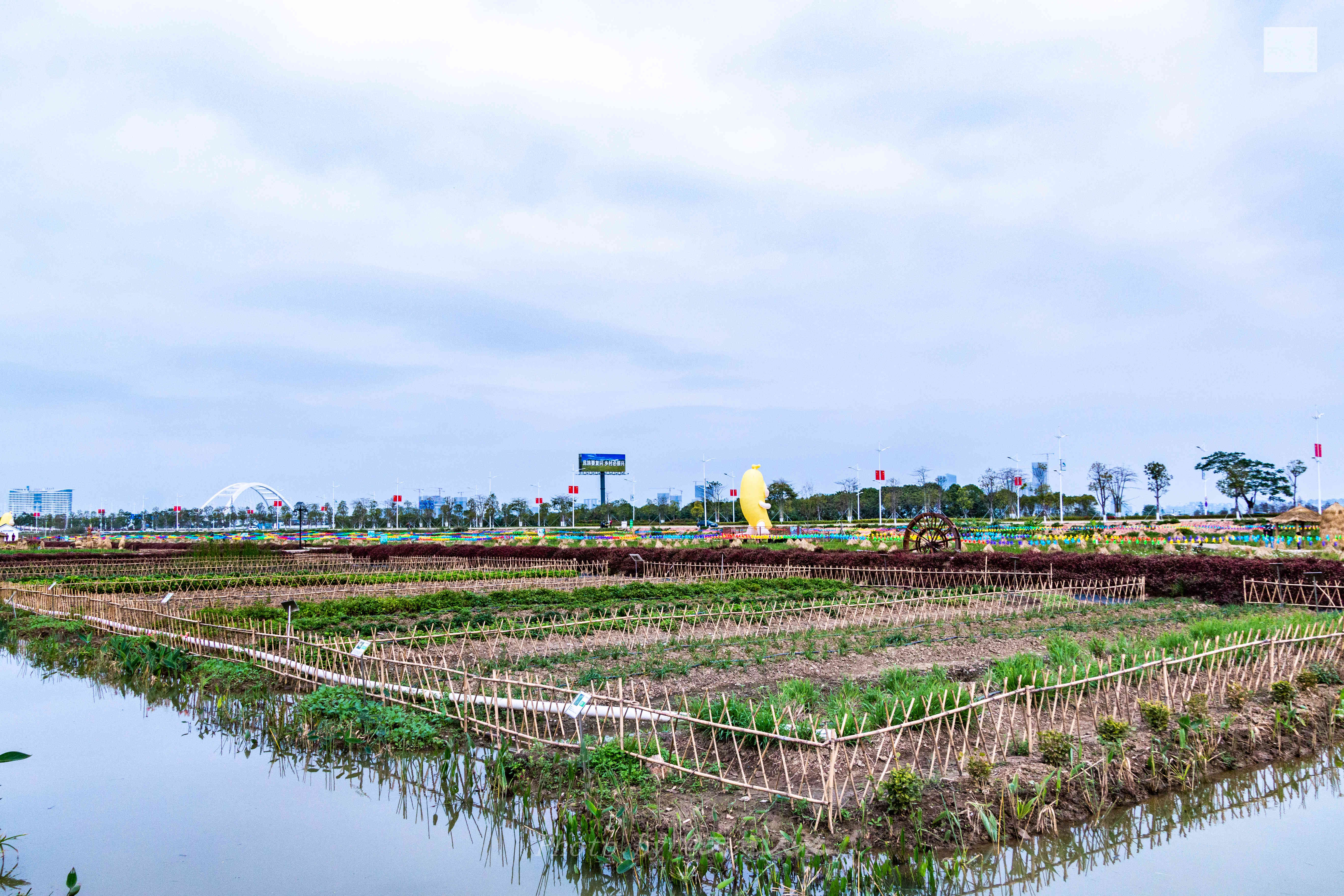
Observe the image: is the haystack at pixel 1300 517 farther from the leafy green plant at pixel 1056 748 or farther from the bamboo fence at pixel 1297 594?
the leafy green plant at pixel 1056 748

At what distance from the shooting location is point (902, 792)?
228 inches

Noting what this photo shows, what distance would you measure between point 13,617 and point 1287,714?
20068mm

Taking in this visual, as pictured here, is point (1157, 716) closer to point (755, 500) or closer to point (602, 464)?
point (755, 500)

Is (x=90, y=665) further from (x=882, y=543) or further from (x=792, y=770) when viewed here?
(x=882, y=543)

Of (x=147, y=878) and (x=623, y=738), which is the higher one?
(x=623, y=738)

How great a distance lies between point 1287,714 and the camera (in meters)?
8.32

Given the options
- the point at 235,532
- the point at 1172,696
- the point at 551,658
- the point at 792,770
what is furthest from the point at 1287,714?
the point at 235,532

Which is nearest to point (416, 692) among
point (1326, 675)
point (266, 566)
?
point (1326, 675)

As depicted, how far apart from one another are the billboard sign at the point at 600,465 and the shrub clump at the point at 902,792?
7620 cm

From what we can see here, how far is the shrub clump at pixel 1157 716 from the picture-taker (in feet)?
24.1

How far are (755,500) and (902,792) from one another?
33298 mm

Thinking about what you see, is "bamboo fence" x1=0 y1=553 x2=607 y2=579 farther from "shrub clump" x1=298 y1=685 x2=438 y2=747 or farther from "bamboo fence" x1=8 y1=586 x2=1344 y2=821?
"shrub clump" x1=298 y1=685 x2=438 y2=747

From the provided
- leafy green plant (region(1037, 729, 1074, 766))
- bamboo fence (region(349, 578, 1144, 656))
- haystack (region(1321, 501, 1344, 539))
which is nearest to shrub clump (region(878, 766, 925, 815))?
leafy green plant (region(1037, 729, 1074, 766))

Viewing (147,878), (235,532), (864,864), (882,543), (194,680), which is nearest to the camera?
(864,864)
